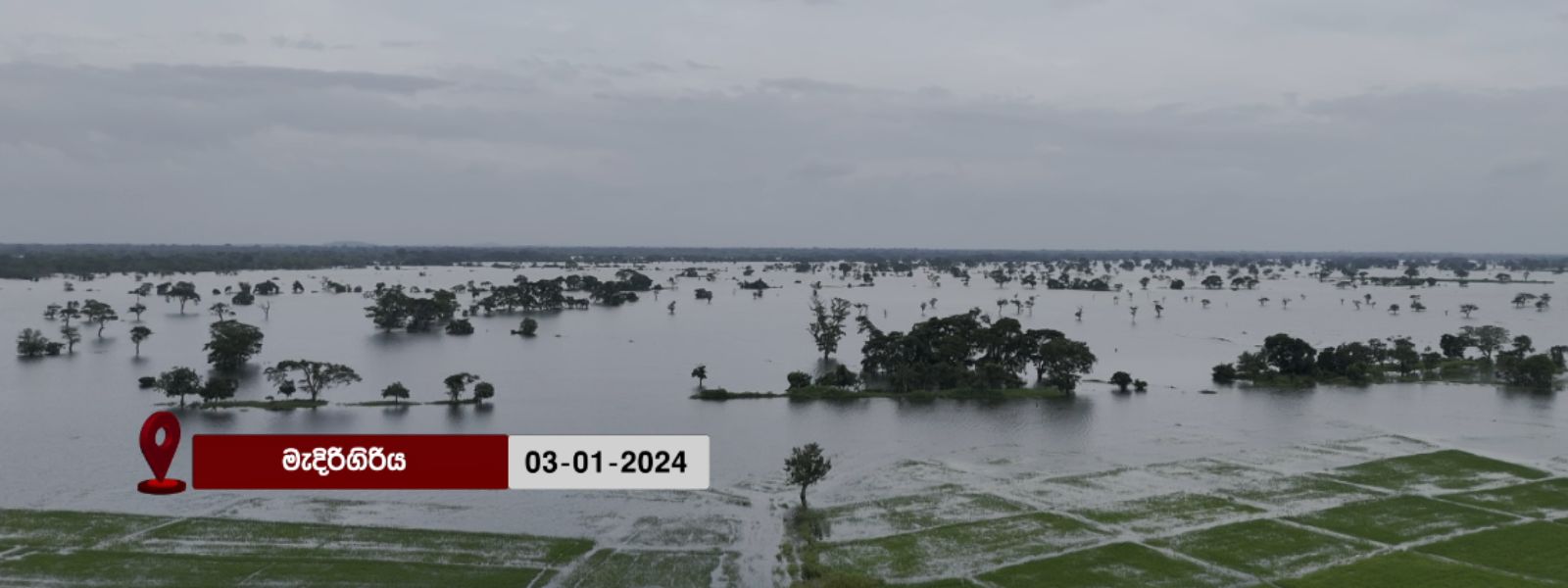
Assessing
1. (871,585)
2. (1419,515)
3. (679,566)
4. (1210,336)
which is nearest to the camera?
(871,585)

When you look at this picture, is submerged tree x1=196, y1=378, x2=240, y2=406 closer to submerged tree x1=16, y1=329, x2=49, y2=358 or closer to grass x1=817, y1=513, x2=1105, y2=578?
submerged tree x1=16, y1=329, x2=49, y2=358

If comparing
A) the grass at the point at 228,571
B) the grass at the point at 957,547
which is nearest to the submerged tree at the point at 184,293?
the grass at the point at 228,571

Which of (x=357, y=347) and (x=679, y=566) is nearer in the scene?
(x=679, y=566)

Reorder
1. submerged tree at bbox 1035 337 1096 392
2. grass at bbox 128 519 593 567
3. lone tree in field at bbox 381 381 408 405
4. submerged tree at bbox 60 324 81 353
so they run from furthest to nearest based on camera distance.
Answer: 1. submerged tree at bbox 60 324 81 353
2. submerged tree at bbox 1035 337 1096 392
3. lone tree in field at bbox 381 381 408 405
4. grass at bbox 128 519 593 567

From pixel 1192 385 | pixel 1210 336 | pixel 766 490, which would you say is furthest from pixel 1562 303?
pixel 766 490

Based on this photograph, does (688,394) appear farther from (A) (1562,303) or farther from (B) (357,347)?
(A) (1562,303)

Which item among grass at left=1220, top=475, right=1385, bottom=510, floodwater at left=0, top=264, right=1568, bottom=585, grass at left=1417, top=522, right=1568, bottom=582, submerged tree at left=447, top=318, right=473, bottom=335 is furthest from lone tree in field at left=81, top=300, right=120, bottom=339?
grass at left=1417, top=522, right=1568, bottom=582
